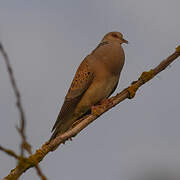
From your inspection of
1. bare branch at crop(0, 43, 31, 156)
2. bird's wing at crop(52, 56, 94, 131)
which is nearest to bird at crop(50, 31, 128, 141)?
bird's wing at crop(52, 56, 94, 131)

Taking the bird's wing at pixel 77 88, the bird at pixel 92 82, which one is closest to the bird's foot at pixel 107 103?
the bird at pixel 92 82

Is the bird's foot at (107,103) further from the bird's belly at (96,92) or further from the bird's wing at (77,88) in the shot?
the bird's wing at (77,88)

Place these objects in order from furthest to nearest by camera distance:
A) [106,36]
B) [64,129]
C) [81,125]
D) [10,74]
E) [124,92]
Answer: [106,36] < [64,129] < [124,92] < [81,125] < [10,74]

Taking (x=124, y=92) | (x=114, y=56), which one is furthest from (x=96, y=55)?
(x=124, y=92)

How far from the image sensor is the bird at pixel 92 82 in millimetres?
6410

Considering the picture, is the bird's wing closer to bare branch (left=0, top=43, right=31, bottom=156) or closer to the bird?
the bird

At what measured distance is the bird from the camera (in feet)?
21.0

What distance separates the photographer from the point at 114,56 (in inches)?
259

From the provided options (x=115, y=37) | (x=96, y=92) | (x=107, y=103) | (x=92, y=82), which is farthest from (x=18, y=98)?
(x=115, y=37)

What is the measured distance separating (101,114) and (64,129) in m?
1.61

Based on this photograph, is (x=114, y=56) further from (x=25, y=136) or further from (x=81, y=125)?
(x=25, y=136)

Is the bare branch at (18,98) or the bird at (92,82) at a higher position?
the bird at (92,82)

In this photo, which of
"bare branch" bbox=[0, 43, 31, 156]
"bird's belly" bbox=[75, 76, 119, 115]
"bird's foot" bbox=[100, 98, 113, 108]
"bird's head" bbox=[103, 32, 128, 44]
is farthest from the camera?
"bird's head" bbox=[103, 32, 128, 44]

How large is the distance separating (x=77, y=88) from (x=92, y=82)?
0.89 ft
